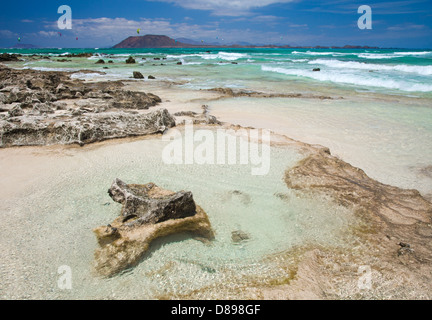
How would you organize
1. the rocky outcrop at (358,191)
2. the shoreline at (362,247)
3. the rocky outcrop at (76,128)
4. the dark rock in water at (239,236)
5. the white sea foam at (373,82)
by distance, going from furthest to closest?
the white sea foam at (373,82)
the rocky outcrop at (76,128)
the rocky outcrop at (358,191)
the dark rock in water at (239,236)
the shoreline at (362,247)

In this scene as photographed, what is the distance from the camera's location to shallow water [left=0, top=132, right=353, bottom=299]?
2.26 metres

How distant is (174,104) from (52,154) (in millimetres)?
5352

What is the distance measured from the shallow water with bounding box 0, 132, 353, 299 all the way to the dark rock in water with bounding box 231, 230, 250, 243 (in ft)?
0.14

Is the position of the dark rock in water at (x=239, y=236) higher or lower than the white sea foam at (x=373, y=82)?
lower

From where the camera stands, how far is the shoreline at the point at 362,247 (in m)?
2.25

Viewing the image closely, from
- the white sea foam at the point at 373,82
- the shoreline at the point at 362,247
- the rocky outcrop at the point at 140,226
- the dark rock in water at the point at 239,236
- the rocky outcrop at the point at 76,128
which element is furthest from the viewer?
the white sea foam at the point at 373,82

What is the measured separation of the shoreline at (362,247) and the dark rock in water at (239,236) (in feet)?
1.59

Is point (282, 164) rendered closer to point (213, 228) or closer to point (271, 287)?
point (213, 228)

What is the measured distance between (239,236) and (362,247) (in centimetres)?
122

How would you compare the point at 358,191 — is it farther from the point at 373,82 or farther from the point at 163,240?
the point at 373,82
